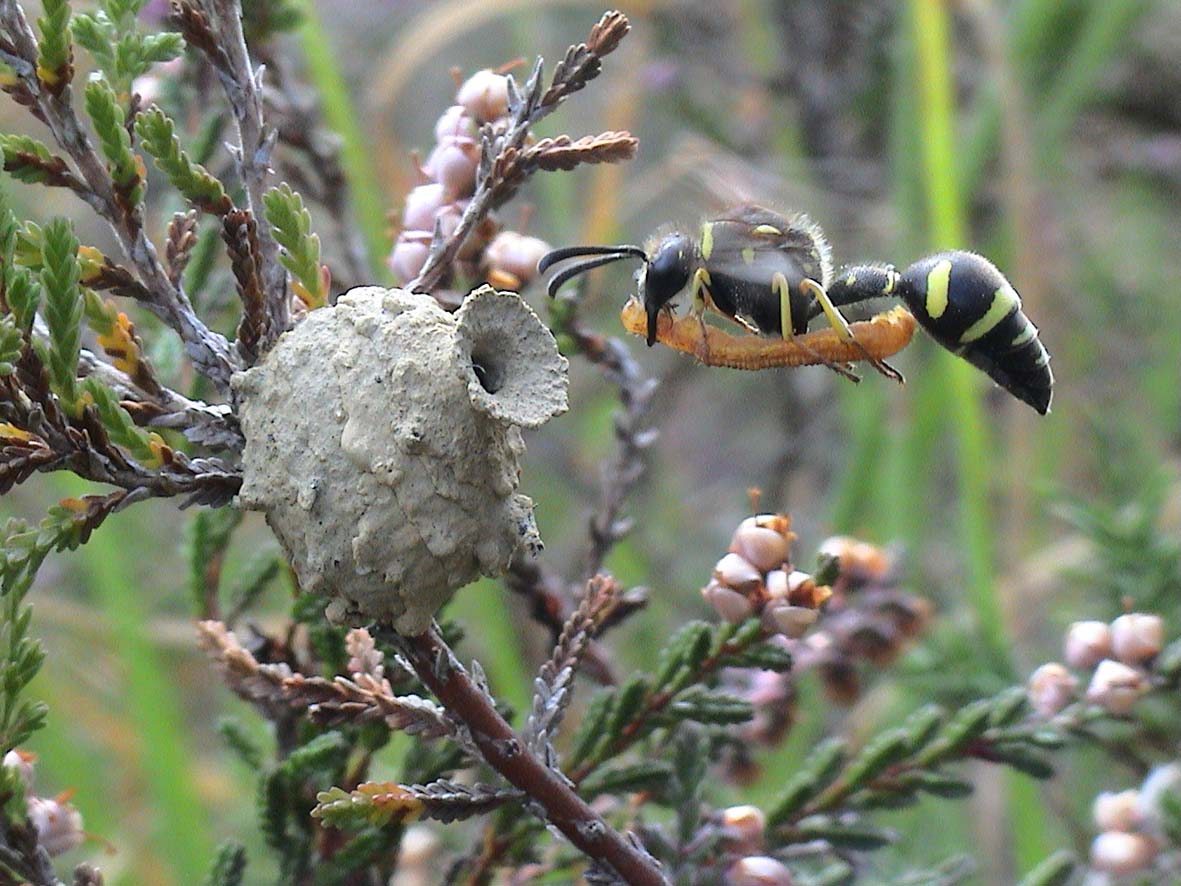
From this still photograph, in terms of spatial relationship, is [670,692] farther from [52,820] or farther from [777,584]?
[52,820]

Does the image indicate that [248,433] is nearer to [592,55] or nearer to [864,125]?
[592,55]

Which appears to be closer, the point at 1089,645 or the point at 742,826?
the point at 742,826

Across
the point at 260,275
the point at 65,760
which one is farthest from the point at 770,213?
the point at 65,760

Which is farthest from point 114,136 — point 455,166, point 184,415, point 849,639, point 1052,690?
point 849,639

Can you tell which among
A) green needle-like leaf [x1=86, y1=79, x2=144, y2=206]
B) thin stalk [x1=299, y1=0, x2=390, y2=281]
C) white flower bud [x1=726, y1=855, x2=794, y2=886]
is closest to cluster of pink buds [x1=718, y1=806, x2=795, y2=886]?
white flower bud [x1=726, y1=855, x2=794, y2=886]

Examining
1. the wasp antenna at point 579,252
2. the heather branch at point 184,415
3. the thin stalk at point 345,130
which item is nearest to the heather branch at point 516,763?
the heather branch at point 184,415

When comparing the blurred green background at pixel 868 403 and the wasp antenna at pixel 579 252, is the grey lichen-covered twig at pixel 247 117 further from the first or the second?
the blurred green background at pixel 868 403
